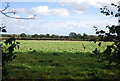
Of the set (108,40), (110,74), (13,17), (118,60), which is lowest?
(110,74)

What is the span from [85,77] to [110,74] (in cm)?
109

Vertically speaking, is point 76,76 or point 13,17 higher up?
point 13,17

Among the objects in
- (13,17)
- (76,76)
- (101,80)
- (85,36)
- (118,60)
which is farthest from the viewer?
(76,76)

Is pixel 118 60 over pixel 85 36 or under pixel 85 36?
under

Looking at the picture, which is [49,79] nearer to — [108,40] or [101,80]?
[101,80]

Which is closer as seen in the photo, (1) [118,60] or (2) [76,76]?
(1) [118,60]

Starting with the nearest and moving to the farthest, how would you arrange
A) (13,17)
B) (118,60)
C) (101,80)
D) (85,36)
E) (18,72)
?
(13,17)
(118,60)
(85,36)
(101,80)
(18,72)

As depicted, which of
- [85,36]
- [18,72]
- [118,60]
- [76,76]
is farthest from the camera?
[18,72]

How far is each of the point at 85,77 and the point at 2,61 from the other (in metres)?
3.14

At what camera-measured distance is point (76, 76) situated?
8312 mm

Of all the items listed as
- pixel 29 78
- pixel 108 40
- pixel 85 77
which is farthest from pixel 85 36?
pixel 29 78

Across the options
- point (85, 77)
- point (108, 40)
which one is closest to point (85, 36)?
point (108, 40)

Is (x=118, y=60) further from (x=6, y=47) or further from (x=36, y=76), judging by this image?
(x=36, y=76)

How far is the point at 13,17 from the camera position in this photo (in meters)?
4.93
